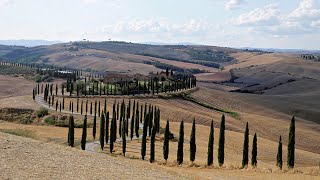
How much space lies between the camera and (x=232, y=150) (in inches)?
3187

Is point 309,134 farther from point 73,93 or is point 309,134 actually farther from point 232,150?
point 73,93

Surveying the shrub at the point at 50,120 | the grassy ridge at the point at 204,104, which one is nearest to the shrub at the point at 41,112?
the shrub at the point at 50,120

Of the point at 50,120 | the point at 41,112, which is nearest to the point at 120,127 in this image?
the point at 50,120

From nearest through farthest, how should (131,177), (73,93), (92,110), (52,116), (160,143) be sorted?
1. (131,177)
2. (160,143)
3. (52,116)
4. (92,110)
5. (73,93)

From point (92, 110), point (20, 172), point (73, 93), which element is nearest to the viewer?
point (20, 172)

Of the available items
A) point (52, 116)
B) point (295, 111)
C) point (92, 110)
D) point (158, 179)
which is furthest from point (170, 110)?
point (158, 179)

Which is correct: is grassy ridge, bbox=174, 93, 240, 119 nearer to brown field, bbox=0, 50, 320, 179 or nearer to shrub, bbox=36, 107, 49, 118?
brown field, bbox=0, 50, 320, 179

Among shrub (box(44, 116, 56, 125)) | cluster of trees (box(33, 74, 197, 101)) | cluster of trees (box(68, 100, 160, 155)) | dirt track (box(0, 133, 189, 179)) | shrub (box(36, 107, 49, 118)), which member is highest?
dirt track (box(0, 133, 189, 179))

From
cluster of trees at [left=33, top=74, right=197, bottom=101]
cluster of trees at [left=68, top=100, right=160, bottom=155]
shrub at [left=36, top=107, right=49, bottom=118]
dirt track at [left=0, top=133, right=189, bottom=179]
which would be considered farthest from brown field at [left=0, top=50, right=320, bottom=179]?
cluster of trees at [left=33, top=74, right=197, bottom=101]

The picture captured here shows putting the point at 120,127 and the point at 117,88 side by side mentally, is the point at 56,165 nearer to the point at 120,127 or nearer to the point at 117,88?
the point at 120,127

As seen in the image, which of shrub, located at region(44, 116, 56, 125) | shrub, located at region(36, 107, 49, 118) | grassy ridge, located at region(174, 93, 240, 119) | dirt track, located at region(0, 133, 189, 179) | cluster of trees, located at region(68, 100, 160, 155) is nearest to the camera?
dirt track, located at region(0, 133, 189, 179)

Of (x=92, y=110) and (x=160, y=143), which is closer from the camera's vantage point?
(x=160, y=143)

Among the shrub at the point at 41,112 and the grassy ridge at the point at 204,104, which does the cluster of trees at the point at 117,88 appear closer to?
the grassy ridge at the point at 204,104

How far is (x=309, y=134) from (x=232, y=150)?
140 feet
